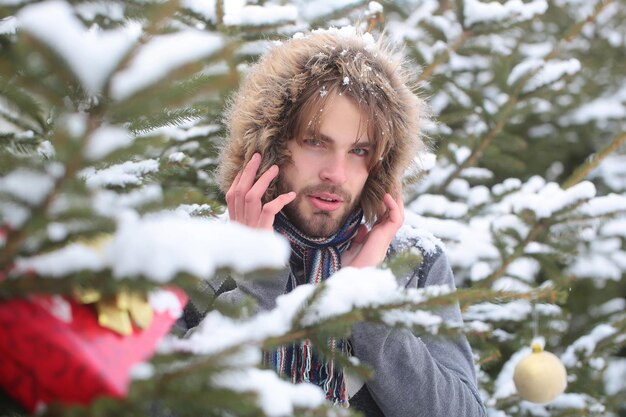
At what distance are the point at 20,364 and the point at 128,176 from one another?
0.67 metres

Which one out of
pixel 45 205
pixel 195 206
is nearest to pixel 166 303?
pixel 45 205

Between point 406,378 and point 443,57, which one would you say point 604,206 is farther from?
point 406,378

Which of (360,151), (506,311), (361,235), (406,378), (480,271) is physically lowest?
(506,311)

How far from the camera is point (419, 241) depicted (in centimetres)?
212

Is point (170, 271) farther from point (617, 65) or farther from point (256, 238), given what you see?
point (617, 65)

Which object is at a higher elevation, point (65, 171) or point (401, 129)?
point (65, 171)

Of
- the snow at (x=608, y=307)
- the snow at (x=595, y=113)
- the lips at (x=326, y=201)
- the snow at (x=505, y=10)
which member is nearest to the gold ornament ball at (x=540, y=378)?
the lips at (x=326, y=201)

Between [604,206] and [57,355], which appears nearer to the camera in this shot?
[57,355]

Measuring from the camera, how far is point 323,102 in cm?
196

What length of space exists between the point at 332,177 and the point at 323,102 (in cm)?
22

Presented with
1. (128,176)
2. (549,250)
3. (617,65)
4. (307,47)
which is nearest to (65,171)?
(128,176)

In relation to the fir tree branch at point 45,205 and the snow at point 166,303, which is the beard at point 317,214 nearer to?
the snow at point 166,303

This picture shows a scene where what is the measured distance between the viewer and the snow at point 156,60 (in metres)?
0.72

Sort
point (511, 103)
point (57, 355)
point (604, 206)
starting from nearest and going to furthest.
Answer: point (57, 355) → point (604, 206) → point (511, 103)
